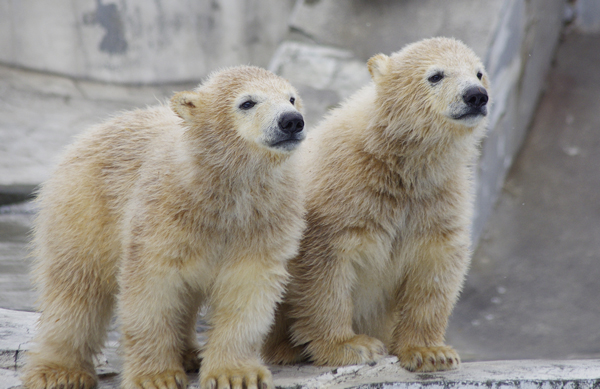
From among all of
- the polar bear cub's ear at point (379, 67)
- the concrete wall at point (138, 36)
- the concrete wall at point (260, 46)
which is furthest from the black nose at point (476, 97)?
the concrete wall at point (138, 36)

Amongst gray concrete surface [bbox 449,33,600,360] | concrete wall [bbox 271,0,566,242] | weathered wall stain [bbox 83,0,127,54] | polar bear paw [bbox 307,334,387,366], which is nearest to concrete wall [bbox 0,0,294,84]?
weathered wall stain [bbox 83,0,127,54]

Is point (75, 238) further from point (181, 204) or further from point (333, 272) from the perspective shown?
point (333, 272)

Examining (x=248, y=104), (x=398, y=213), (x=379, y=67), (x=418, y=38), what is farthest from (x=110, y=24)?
(x=398, y=213)

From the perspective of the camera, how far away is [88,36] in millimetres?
9742

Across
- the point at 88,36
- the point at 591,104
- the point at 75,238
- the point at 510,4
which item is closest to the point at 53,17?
the point at 88,36

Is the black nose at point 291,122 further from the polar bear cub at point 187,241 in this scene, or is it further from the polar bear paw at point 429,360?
the polar bear paw at point 429,360

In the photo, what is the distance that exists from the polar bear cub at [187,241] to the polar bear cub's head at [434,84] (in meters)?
0.64

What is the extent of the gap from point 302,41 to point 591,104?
410cm

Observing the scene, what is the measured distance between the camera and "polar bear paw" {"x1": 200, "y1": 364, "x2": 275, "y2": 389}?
3451 millimetres

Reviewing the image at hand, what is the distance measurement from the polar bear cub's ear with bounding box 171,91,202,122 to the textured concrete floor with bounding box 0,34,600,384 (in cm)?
286

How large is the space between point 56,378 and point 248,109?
1.72m

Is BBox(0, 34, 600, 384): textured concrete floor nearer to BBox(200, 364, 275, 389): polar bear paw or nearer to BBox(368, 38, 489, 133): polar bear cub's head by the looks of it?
BBox(200, 364, 275, 389): polar bear paw

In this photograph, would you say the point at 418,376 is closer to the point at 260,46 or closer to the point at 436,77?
the point at 436,77

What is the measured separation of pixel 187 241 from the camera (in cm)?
341
